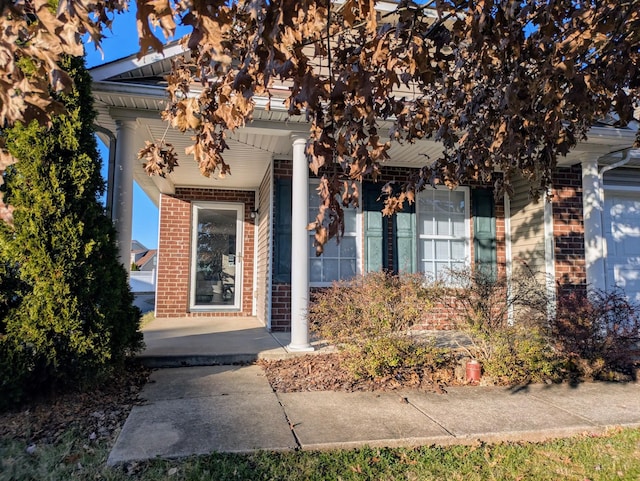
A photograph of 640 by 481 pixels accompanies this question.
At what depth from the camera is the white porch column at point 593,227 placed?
685 cm

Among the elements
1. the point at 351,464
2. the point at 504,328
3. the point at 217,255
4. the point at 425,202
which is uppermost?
the point at 425,202

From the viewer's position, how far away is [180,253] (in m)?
9.20

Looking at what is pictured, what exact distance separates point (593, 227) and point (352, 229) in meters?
3.75

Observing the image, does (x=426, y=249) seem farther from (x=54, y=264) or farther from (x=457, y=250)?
(x=54, y=264)

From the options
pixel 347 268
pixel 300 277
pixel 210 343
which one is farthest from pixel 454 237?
pixel 210 343

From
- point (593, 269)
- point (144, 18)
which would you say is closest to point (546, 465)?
point (144, 18)

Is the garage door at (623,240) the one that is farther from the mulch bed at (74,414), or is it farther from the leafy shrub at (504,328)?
the mulch bed at (74,414)

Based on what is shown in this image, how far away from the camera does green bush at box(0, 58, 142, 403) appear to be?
3.62 metres

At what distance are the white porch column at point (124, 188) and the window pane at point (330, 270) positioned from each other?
3284mm

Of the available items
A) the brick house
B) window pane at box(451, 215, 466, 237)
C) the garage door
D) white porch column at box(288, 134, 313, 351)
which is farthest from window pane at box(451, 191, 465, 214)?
white porch column at box(288, 134, 313, 351)

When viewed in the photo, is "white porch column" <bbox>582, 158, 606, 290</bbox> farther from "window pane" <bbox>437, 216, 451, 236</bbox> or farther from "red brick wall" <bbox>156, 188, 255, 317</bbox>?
"red brick wall" <bbox>156, 188, 255, 317</bbox>

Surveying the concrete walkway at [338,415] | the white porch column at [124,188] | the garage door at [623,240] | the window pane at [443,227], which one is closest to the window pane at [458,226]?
the window pane at [443,227]

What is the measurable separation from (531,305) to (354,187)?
3.75m

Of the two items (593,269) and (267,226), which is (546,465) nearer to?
(593,269)
